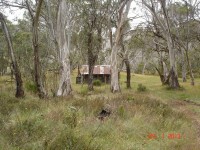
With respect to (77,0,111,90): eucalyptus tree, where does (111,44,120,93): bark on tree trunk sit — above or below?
below

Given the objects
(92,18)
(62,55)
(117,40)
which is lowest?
(62,55)

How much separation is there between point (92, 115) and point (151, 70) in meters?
59.7

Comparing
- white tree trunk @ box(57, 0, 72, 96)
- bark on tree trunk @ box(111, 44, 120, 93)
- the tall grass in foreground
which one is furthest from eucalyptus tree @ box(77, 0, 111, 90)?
the tall grass in foreground

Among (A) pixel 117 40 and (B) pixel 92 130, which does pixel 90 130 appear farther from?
(A) pixel 117 40

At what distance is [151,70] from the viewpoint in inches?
2687

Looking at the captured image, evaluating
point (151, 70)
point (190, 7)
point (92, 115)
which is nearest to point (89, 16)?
point (190, 7)

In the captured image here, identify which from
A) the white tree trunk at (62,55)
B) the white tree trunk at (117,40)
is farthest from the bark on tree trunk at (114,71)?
the white tree trunk at (62,55)

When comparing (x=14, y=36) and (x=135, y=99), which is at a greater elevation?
(x=14, y=36)

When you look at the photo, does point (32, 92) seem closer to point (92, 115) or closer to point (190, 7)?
point (92, 115)

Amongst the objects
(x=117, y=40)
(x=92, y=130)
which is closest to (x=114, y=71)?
(x=117, y=40)

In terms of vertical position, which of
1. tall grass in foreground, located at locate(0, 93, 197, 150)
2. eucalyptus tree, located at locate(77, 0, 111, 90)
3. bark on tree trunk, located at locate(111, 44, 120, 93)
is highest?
eucalyptus tree, located at locate(77, 0, 111, 90)

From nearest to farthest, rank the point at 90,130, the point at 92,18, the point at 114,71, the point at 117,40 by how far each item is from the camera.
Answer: the point at 90,130 → the point at 117,40 → the point at 114,71 → the point at 92,18

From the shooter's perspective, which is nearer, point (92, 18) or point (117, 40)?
point (117, 40)

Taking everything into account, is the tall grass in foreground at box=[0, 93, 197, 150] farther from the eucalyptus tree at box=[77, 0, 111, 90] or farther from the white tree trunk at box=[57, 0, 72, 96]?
the eucalyptus tree at box=[77, 0, 111, 90]
